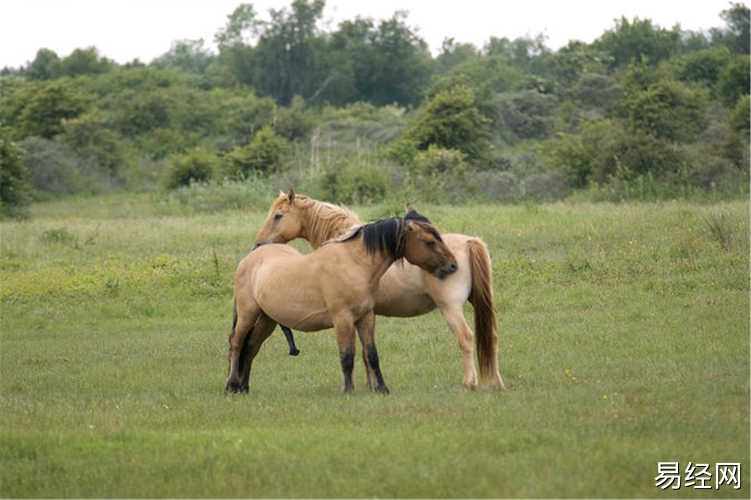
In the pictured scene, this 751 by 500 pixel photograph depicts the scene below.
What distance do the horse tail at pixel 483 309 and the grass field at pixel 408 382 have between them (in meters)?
0.40

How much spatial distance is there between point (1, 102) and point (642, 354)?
51.1m

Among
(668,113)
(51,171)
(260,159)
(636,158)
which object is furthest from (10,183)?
(668,113)

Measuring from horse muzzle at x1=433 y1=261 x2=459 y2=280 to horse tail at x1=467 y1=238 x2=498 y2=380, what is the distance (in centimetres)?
33

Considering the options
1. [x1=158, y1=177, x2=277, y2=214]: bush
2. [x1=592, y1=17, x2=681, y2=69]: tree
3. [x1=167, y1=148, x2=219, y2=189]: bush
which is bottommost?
[x1=158, y1=177, x2=277, y2=214]: bush

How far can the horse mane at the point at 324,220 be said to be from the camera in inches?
436

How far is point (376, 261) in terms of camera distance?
959 cm

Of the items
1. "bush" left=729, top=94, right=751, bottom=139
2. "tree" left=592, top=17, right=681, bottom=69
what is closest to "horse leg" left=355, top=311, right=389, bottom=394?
"bush" left=729, top=94, right=751, bottom=139

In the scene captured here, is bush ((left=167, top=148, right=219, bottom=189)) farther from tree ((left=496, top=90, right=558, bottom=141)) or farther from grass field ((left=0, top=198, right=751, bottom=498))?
tree ((left=496, top=90, right=558, bottom=141))

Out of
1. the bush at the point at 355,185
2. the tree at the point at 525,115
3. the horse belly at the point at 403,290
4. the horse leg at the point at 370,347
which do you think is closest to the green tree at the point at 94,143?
the tree at the point at 525,115

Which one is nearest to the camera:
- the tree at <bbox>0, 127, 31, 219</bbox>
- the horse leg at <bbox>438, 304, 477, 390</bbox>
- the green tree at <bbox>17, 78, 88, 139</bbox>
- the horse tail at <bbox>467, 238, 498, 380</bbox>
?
the horse leg at <bbox>438, 304, 477, 390</bbox>

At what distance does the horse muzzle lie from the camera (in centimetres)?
958

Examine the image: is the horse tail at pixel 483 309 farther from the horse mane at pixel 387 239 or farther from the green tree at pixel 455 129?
the green tree at pixel 455 129

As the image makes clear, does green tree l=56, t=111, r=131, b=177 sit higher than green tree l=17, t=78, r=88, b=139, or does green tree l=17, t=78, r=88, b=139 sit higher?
green tree l=17, t=78, r=88, b=139

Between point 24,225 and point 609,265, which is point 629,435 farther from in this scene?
point 24,225
